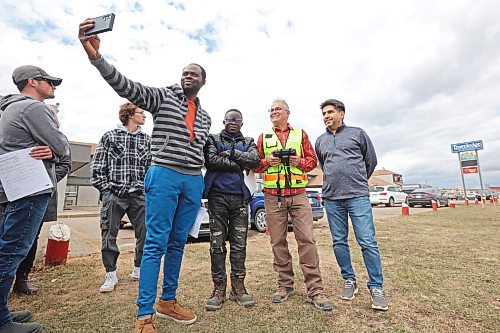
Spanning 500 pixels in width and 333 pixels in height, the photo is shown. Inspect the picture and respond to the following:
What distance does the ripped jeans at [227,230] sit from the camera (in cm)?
281

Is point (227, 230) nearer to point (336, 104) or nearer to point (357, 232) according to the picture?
point (357, 232)

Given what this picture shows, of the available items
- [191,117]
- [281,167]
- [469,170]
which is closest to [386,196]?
[469,170]

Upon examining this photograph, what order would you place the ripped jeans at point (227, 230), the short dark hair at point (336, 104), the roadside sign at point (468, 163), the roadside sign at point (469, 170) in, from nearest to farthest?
the ripped jeans at point (227, 230) → the short dark hair at point (336, 104) → the roadside sign at point (469, 170) → the roadside sign at point (468, 163)

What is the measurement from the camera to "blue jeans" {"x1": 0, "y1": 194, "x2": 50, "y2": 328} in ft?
6.64

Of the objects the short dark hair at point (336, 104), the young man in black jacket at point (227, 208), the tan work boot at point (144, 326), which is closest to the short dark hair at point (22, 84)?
the young man in black jacket at point (227, 208)

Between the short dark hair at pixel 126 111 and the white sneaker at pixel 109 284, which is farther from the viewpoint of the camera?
the short dark hair at pixel 126 111

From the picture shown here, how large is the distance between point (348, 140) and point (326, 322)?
176 cm

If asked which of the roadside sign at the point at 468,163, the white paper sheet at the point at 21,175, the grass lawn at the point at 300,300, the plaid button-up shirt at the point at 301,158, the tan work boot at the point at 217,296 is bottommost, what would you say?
the grass lawn at the point at 300,300

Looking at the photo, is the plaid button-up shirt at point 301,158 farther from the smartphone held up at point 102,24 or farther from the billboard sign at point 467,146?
the billboard sign at point 467,146

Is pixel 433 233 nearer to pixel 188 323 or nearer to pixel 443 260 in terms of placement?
pixel 443 260

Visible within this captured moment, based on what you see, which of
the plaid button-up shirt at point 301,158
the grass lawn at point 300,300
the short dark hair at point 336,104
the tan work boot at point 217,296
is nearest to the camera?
the grass lawn at point 300,300

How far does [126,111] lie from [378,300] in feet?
11.0

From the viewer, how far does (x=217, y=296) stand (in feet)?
8.90

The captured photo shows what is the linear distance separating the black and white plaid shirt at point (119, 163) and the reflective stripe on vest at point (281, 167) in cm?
146
